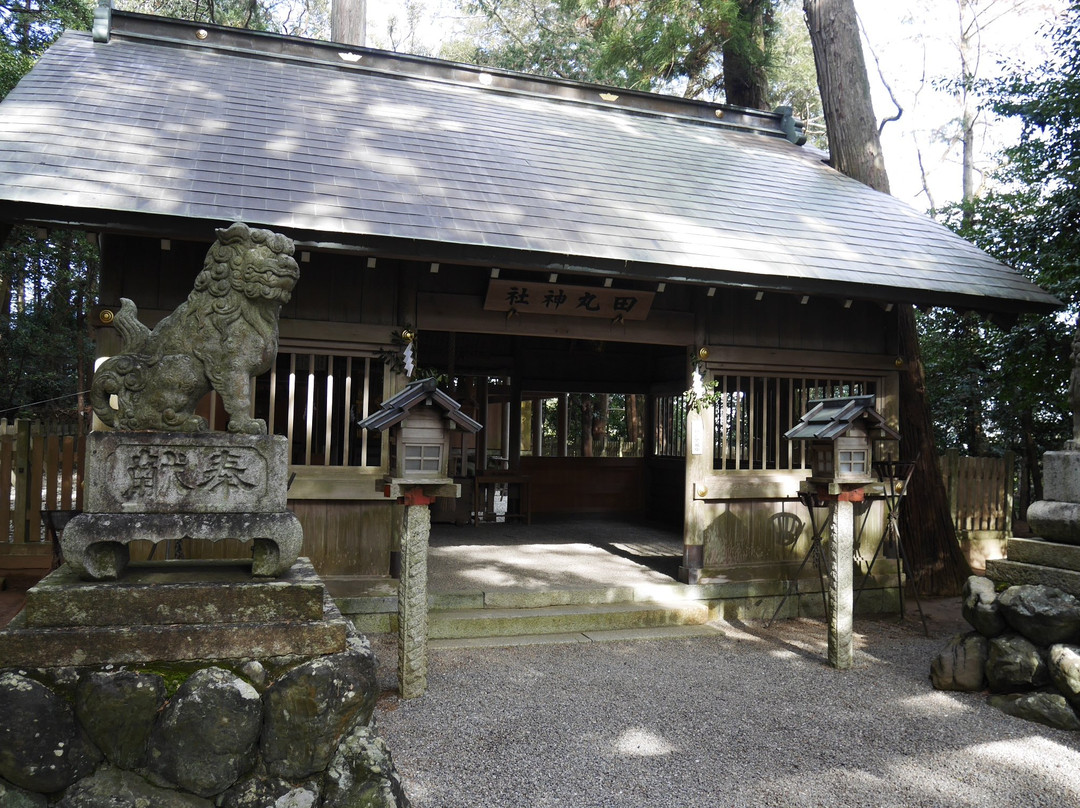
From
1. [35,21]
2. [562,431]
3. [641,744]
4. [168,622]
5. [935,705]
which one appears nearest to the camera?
[168,622]

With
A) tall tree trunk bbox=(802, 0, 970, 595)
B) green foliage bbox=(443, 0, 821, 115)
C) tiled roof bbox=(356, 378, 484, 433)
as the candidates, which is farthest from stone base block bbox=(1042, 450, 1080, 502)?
green foliage bbox=(443, 0, 821, 115)

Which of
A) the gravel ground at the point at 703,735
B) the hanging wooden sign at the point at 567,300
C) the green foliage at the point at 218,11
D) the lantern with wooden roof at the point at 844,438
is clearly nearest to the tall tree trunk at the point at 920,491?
the lantern with wooden roof at the point at 844,438

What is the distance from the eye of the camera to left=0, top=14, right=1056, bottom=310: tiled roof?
541 centimetres

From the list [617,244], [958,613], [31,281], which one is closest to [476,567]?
[617,244]

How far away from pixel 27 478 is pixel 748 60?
12071mm

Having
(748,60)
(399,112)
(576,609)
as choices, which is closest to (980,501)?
(576,609)

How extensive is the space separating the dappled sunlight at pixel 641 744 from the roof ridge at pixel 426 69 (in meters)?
8.16

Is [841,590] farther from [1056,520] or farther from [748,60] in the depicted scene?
[748,60]

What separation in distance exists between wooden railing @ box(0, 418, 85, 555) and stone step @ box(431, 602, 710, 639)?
151 inches

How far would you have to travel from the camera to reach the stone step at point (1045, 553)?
4.82 meters

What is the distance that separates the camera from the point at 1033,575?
16.5ft

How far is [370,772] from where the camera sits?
108 inches

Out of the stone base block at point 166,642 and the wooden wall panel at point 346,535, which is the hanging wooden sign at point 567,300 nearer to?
the wooden wall panel at point 346,535

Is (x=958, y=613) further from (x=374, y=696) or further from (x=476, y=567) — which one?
(x=374, y=696)
